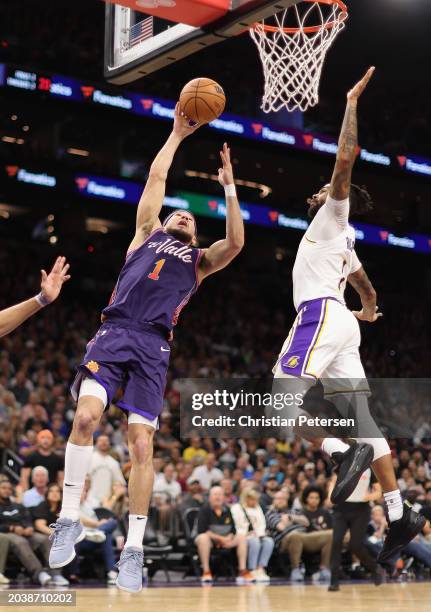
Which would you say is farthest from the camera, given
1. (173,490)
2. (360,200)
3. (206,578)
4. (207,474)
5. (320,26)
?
(207,474)

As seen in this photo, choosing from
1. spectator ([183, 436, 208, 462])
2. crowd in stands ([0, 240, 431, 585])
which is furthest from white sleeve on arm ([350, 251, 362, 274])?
spectator ([183, 436, 208, 462])

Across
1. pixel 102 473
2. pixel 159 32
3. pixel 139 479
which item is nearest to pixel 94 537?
pixel 102 473

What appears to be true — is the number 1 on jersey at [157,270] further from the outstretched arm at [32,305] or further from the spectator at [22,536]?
the spectator at [22,536]

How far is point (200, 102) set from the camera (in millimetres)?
6230

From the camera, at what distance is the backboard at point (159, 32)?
6.37m

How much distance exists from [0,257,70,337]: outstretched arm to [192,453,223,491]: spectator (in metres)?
7.62

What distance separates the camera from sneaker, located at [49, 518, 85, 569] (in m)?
5.30

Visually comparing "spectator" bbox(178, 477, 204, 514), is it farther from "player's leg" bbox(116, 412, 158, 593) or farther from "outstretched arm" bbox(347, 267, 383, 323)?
"player's leg" bbox(116, 412, 158, 593)

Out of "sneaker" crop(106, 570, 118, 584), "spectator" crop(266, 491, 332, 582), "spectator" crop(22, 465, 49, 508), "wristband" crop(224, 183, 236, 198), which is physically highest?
"wristband" crop(224, 183, 236, 198)

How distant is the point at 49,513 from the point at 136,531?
526 cm

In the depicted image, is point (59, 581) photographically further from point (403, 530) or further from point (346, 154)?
point (346, 154)

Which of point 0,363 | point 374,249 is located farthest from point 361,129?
point 0,363

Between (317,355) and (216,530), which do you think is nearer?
(317,355)

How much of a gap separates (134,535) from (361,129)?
1920 cm
